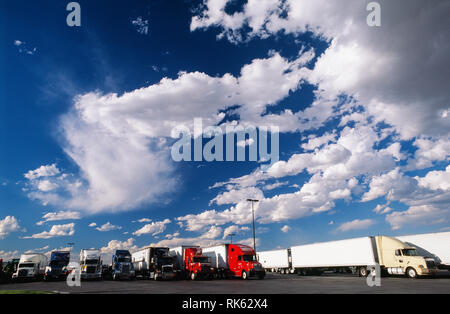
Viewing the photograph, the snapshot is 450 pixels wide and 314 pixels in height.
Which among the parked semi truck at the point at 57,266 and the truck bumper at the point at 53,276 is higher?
the parked semi truck at the point at 57,266

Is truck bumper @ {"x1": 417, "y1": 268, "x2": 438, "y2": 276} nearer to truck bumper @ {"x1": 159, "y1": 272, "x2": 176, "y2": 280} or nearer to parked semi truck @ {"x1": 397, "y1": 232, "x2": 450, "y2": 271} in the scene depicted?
parked semi truck @ {"x1": 397, "y1": 232, "x2": 450, "y2": 271}

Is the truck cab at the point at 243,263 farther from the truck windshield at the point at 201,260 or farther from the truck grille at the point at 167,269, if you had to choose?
the truck grille at the point at 167,269

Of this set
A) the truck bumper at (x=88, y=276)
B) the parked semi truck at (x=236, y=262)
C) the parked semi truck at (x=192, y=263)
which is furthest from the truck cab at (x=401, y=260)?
the truck bumper at (x=88, y=276)

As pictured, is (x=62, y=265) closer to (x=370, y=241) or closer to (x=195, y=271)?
(x=195, y=271)

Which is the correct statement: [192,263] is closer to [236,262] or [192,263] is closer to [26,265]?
[236,262]

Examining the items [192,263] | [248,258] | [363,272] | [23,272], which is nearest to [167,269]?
[192,263]

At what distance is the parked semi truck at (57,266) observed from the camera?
3312 centimetres

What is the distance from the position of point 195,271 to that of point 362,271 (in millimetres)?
17972

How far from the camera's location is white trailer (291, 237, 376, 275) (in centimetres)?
2925

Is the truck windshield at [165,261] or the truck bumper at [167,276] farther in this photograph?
the truck windshield at [165,261]

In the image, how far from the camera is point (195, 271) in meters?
30.4
